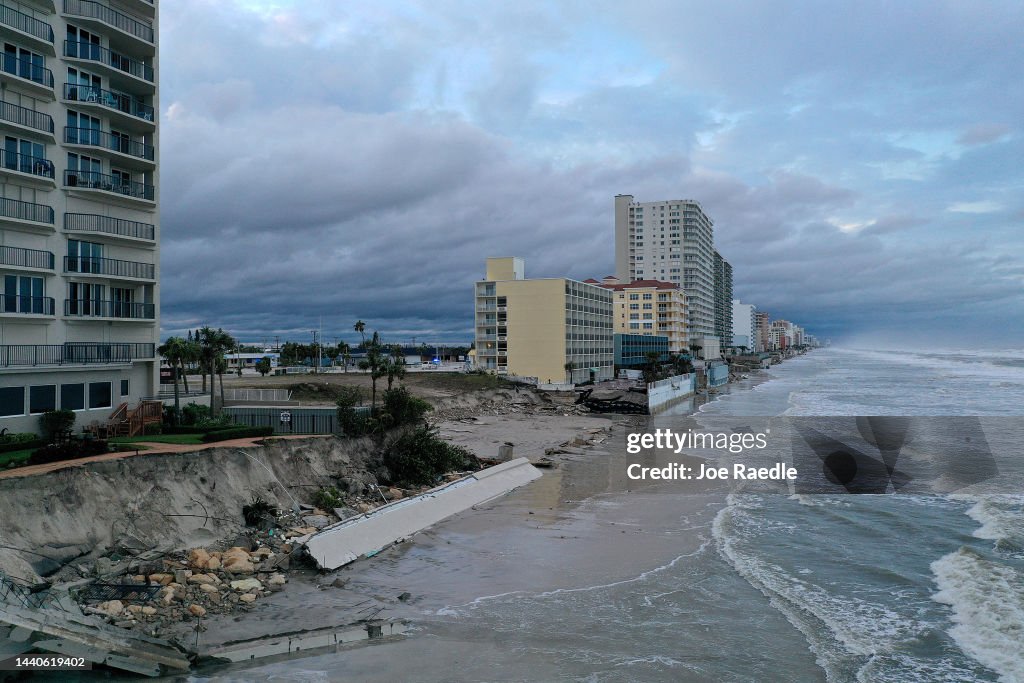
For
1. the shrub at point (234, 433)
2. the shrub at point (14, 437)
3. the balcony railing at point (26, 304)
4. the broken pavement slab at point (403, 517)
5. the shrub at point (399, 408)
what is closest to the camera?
the broken pavement slab at point (403, 517)

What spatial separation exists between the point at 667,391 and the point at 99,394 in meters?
65.5

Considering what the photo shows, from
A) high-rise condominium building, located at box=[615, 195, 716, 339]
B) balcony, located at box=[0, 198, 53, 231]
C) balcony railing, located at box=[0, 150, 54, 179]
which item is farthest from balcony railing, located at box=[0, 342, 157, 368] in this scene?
high-rise condominium building, located at box=[615, 195, 716, 339]

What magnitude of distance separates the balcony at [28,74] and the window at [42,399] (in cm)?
1240

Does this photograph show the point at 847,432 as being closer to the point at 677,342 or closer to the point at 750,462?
the point at 750,462

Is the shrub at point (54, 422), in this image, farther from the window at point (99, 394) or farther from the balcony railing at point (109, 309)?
the balcony railing at point (109, 309)

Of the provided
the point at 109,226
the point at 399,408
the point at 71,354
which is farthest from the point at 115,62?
the point at 399,408

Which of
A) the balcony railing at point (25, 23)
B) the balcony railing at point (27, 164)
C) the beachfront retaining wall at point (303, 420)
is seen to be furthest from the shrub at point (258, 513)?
the balcony railing at point (25, 23)

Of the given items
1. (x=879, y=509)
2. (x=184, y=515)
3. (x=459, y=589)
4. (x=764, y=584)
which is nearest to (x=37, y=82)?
(x=184, y=515)

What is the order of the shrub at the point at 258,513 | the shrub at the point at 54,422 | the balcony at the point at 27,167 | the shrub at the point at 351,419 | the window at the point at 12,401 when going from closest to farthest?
the shrub at the point at 258,513
the window at the point at 12,401
the shrub at the point at 54,422
the balcony at the point at 27,167
the shrub at the point at 351,419

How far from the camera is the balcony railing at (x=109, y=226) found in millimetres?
28875

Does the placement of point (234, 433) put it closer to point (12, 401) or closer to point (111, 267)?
point (12, 401)

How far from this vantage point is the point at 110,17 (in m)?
30.8

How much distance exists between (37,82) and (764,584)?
1305 inches

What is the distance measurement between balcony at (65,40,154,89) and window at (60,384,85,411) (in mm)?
14593
